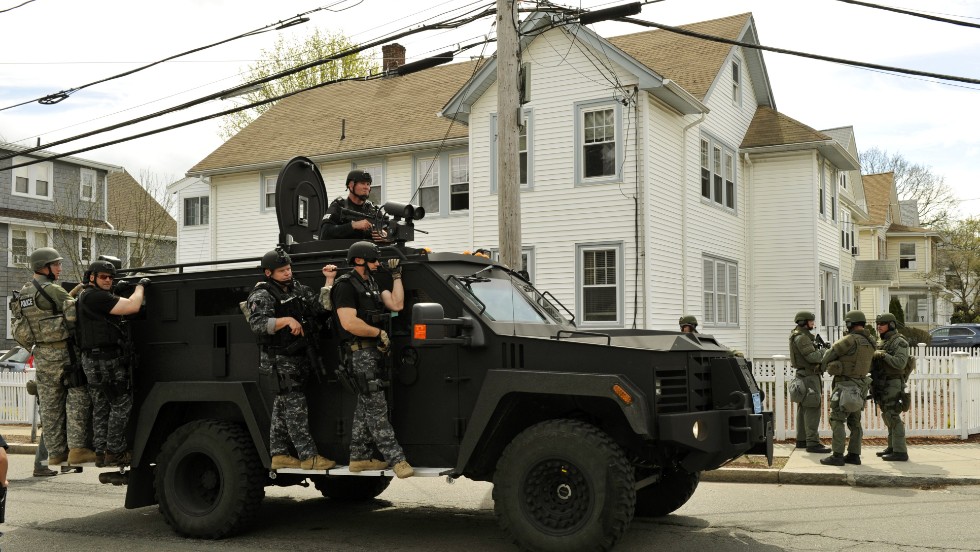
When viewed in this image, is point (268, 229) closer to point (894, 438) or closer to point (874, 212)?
point (894, 438)

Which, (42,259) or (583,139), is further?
(583,139)

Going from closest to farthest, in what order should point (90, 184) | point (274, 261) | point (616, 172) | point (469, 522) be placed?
point (274, 261) → point (469, 522) → point (616, 172) → point (90, 184)

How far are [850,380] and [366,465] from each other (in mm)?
6419

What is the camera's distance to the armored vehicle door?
8.72 meters

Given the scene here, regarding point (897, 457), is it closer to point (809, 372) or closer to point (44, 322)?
point (809, 372)

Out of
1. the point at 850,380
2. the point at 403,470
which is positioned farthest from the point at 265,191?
the point at 403,470

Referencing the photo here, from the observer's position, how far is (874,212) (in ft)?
154

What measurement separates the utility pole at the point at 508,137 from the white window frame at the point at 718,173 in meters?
10.4

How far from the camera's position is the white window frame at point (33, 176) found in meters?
34.6

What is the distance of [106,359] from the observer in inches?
306

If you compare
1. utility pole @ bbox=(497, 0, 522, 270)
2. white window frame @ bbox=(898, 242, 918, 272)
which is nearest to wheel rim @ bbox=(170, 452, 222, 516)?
utility pole @ bbox=(497, 0, 522, 270)

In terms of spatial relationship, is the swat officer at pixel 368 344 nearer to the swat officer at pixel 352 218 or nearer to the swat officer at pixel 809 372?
the swat officer at pixel 352 218

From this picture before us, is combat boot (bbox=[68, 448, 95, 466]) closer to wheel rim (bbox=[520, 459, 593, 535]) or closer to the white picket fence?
wheel rim (bbox=[520, 459, 593, 535])

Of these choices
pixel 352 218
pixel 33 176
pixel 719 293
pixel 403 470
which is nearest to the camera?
pixel 403 470
